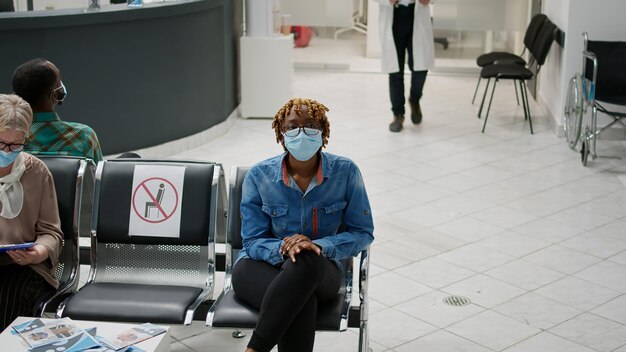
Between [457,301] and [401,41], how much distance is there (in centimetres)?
391

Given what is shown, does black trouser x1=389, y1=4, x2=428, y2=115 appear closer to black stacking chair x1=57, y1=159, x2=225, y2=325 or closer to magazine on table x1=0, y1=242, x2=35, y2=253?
black stacking chair x1=57, y1=159, x2=225, y2=325

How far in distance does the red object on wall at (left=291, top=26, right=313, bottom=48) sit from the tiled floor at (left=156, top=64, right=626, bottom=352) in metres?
2.33

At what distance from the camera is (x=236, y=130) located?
8180 millimetres

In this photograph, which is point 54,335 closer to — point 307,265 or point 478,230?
point 307,265

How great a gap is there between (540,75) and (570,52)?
57.5 inches

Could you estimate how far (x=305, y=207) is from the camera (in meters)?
3.75

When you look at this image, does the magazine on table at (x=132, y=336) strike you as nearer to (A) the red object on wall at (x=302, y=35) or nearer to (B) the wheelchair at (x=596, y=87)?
(B) the wheelchair at (x=596, y=87)

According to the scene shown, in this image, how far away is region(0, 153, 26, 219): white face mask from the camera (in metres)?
3.72

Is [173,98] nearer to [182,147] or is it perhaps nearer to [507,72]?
[182,147]

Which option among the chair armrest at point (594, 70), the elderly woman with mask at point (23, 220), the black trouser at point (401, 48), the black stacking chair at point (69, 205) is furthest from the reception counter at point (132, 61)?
the chair armrest at point (594, 70)

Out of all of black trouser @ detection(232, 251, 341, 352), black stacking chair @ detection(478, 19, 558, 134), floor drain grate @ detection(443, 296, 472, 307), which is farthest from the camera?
black stacking chair @ detection(478, 19, 558, 134)

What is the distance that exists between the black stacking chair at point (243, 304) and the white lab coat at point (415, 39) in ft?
14.3

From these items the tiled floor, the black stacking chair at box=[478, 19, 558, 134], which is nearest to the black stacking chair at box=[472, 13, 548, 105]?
the black stacking chair at box=[478, 19, 558, 134]

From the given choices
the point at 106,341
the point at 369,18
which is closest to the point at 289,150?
the point at 106,341
